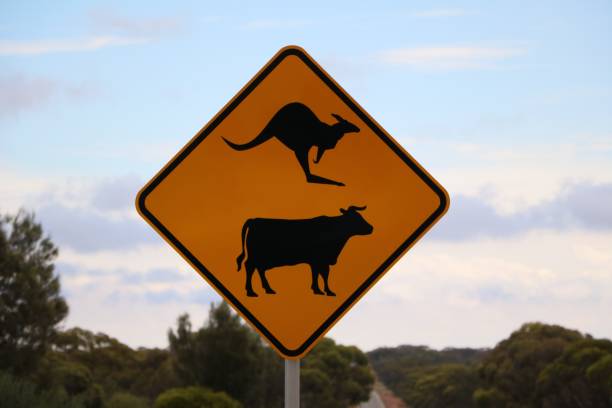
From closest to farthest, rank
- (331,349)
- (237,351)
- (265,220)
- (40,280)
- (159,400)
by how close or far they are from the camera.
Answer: (265,220)
(159,400)
(40,280)
(237,351)
(331,349)

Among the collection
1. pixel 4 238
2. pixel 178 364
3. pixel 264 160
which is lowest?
pixel 264 160

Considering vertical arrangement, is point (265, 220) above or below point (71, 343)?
below

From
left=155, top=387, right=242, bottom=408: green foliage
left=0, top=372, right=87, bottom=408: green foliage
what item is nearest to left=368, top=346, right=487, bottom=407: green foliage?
left=155, top=387, right=242, bottom=408: green foliage

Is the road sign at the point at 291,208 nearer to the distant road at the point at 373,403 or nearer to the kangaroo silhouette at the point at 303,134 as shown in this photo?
the kangaroo silhouette at the point at 303,134

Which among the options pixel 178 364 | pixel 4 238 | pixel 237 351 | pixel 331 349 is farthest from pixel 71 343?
pixel 331 349

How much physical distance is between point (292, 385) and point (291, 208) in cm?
75

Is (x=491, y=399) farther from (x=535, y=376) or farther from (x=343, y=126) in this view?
(x=343, y=126)

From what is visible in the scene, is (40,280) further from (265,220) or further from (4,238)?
(265,220)

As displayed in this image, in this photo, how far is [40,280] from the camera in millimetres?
31766

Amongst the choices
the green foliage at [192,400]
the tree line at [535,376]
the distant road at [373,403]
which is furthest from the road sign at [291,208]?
the distant road at [373,403]

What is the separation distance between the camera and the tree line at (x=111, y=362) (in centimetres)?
3006

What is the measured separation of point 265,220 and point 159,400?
88.5ft

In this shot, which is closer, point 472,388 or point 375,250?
point 375,250

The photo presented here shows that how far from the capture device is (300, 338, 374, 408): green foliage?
165 feet
